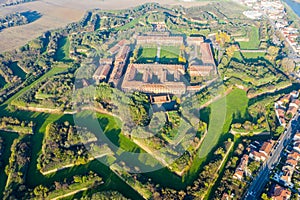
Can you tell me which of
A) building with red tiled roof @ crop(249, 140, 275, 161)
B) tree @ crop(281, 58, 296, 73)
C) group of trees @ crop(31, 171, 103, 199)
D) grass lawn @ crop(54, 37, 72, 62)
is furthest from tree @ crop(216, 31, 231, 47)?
group of trees @ crop(31, 171, 103, 199)

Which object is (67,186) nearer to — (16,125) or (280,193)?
(16,125)

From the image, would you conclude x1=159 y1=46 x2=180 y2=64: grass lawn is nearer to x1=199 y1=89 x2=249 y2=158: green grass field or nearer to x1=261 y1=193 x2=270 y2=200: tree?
x1=199 y1=89 x2=249 y2=158: green grass field

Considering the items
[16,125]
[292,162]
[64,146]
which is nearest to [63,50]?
[16,125]

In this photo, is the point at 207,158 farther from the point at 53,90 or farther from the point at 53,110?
the point at 53,90

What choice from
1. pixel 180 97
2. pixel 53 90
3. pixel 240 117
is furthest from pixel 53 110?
pixel 240 117

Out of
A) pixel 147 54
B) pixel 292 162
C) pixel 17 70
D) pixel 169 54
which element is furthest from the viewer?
pixel 147 54

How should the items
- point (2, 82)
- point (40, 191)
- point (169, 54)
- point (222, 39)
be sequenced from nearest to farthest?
point (40, 191)
point (2, 82)
point (169, 54)
point (222, 39)

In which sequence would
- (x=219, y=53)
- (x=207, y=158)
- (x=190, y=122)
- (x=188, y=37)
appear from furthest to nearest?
(x=188, y=37) < (x=219, y=53) < (x=190, y=122) < (x=207, y=158)
